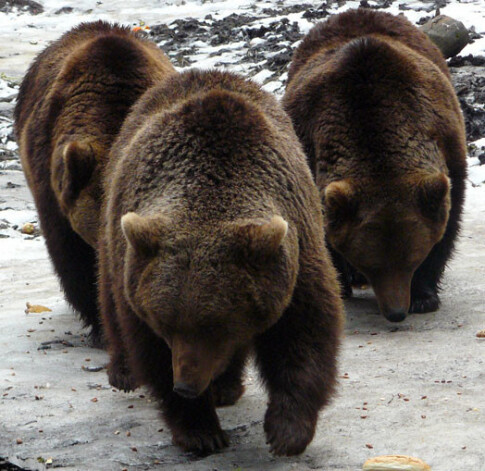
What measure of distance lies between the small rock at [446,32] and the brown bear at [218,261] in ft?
30.9

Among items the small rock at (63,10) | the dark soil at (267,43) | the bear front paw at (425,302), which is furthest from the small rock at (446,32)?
the small rock at (63,10)

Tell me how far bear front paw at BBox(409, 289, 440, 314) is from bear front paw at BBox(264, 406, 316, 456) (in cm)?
356

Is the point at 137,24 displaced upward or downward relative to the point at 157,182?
downward

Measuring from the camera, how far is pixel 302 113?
7996 mm

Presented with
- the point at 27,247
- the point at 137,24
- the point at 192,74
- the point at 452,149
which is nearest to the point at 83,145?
the point at 192,74

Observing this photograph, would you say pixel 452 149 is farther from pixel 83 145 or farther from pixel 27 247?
pixel 27 247

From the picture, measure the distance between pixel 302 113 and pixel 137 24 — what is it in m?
13.8

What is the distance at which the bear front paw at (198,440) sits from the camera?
4910mm

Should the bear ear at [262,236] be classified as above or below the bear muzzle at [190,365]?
above

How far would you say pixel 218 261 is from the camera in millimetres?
4184

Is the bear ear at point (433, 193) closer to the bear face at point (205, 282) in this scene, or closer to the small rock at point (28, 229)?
the bear face at point (205, 282)

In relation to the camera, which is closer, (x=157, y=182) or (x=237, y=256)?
(x=237, y=256)

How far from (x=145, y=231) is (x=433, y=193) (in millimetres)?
3541

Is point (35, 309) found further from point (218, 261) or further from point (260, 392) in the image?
point (218, 261)
